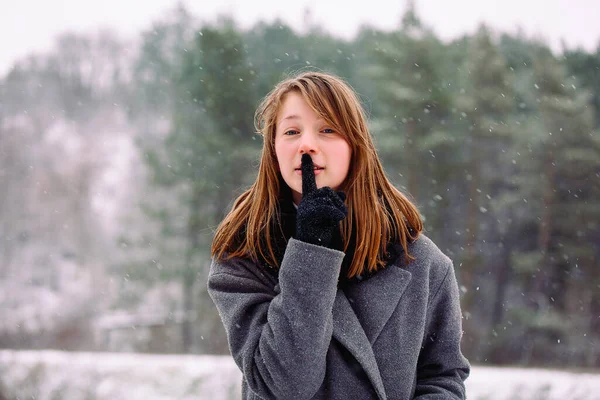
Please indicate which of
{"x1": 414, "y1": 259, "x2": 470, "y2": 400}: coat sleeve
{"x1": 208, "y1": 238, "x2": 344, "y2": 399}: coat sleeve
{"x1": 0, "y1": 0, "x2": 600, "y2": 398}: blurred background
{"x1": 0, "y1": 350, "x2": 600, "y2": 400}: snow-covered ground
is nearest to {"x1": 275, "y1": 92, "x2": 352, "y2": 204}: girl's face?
{"x1": 208, "y1": 238, "x2": 344, "y2": 399}: coat sleeve

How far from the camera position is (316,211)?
50.3 inches

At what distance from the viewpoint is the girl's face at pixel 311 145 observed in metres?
1.37

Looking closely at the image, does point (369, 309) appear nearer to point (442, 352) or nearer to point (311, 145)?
point (442, 352)

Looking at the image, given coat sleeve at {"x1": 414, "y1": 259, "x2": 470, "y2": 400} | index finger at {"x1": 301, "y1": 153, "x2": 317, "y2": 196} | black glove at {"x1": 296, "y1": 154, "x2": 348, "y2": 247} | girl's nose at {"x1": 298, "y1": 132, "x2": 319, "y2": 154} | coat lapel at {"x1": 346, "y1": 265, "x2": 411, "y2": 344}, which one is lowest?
coat sleeve at {"x1": 414, "y1": 259, "x2": 470, "y2": 400}

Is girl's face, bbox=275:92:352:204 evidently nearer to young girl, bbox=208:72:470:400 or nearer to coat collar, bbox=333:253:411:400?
young girl, bbox=208:72:470:400

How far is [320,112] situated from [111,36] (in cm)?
2206

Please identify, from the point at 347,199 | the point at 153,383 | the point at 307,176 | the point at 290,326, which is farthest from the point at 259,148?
the point at 290,326

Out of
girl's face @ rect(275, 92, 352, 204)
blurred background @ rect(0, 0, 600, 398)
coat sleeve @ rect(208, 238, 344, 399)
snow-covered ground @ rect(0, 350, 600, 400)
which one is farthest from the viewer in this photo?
blurred background @ rect(0, 0, 600, 398)

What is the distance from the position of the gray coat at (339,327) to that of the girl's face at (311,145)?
0.54 feet

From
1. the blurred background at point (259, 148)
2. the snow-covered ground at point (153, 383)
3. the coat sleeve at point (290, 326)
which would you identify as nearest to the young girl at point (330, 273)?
the coat sleeve at point (290, 326)

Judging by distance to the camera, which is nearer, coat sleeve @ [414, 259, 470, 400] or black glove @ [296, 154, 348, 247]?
A: black glove @ [296, 154, 348, 247]

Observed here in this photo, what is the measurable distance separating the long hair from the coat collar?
0.04m

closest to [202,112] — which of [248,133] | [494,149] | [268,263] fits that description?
[248,133]

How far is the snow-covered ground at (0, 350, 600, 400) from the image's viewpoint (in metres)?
5.58
